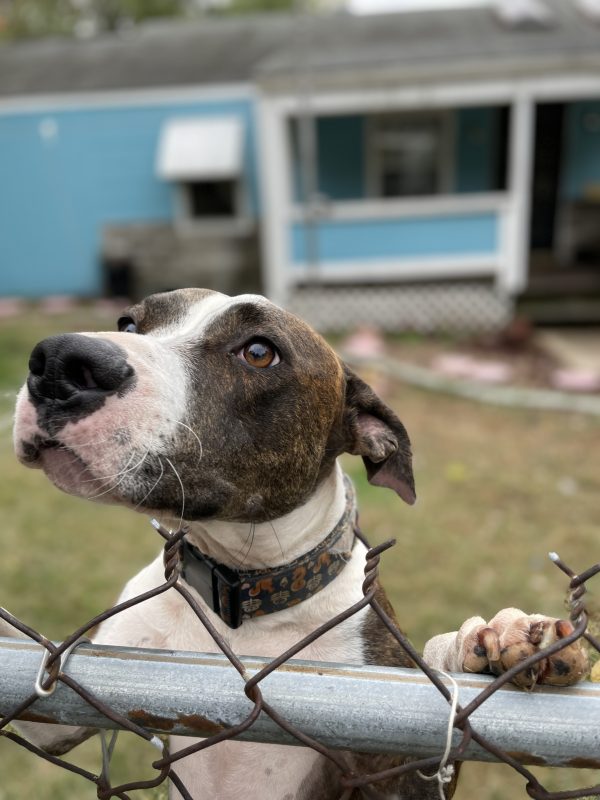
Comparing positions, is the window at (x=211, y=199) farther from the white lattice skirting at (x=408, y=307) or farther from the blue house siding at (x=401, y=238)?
the white lattice skirting at (x=408, y=307)

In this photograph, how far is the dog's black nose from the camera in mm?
1427

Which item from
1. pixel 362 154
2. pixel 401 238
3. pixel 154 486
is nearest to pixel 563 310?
pixel 401 238

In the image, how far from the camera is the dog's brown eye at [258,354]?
6.18ft

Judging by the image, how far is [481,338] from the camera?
35.0 ft

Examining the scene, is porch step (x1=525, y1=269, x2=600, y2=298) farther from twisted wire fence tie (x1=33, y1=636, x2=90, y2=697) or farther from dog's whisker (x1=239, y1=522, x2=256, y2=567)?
twisted wire fence tie (x1=33, y1=636, x2=90, y2=697)

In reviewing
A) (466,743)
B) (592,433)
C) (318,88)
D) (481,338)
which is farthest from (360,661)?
(318,88)

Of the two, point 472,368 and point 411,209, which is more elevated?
point 411,209

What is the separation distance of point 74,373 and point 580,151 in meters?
14.0

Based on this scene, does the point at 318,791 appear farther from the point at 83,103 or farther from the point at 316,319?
the point at 83,103

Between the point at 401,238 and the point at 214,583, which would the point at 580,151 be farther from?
the point at 214,583

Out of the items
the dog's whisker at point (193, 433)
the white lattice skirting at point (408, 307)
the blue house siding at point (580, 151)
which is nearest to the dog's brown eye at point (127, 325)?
the dog's whisker at point (193, 433)

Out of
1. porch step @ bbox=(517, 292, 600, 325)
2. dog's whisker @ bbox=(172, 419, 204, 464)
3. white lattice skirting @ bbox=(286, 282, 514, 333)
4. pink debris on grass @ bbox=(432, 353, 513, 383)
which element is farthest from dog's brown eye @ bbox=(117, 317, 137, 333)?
porch step @ bbox=(517, 292, 600, 325)

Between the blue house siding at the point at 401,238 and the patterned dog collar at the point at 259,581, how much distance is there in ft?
31.8

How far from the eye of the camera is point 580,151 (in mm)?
13609
